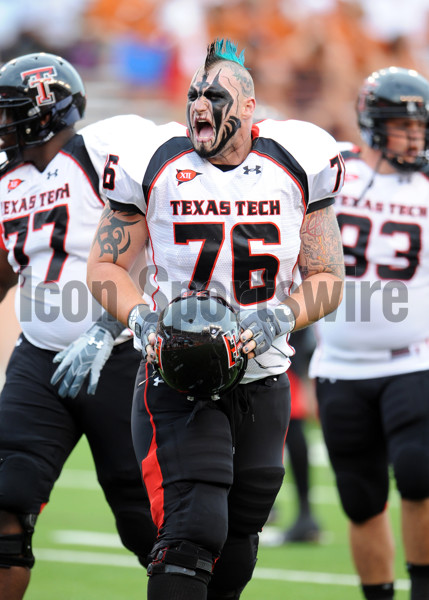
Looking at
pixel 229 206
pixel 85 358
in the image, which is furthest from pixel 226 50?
pixel 85 358

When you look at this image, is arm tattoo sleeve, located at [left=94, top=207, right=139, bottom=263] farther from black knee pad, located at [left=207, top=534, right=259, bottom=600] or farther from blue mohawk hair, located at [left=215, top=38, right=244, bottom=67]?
black knee pad, located at [left=207, top=534, right=259, bottom=600]

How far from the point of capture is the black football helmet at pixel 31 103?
4.30 m

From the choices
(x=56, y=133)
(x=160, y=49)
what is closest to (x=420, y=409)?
(x=56, y=133)

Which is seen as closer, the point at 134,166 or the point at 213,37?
the point at 134,166

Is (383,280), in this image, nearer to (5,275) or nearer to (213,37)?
(5,275)

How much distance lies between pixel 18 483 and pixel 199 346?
3.78ft

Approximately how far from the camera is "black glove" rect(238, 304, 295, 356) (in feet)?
10.7

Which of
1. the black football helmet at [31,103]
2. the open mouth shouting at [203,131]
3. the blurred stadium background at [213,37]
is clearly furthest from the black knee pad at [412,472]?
the blurred stadium background at [213,37]

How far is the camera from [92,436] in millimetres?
4164

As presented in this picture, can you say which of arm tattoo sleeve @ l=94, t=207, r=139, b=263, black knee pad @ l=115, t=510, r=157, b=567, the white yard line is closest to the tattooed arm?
arm tattoo sleeve @ l=94, t=207, r=139, b=263

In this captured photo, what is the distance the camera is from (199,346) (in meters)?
3.16

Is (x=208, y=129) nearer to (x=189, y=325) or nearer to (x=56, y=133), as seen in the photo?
(x=189, y=325)

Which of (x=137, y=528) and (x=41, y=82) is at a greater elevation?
(x=41, y=82)

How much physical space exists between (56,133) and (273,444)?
172 cm
